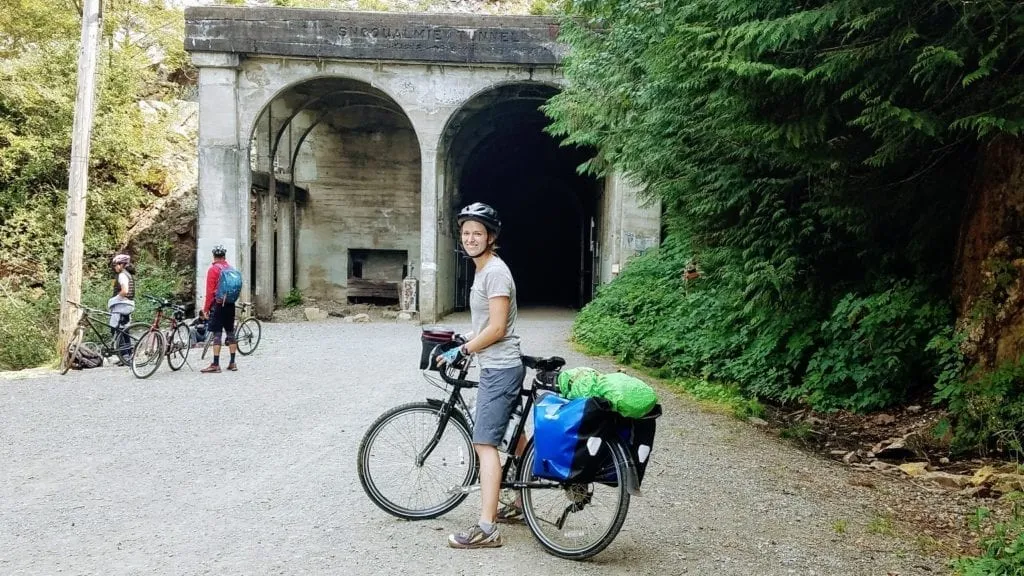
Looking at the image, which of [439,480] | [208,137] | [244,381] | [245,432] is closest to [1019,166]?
[439,480]

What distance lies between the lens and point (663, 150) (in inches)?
317

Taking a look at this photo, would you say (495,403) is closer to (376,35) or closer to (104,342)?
(104,342)

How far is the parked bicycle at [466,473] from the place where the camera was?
12.0 ft

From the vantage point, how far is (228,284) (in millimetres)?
10188

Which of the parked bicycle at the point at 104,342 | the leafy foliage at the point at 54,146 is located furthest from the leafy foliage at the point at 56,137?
the parked bicycle at the point at 104,342

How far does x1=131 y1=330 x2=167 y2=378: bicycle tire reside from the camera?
1008 cm

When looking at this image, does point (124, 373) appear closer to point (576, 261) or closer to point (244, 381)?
point (244, 381)

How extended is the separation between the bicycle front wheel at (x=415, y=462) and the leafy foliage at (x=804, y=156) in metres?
3.18

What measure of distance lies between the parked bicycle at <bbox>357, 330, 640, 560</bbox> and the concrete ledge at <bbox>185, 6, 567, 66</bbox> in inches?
573

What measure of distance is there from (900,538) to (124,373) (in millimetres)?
10431

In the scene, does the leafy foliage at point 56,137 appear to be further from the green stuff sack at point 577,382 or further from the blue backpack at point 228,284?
the green stuff sack at point 577,382

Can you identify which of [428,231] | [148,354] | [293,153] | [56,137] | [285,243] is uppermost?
[56,137]

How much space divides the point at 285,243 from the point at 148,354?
38.9 ft

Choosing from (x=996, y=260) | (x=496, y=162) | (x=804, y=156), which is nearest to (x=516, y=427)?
(x=804, y=156)
